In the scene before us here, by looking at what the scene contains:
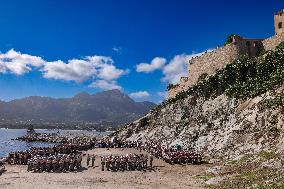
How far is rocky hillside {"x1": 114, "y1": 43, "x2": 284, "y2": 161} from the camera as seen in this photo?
40938 millimetres

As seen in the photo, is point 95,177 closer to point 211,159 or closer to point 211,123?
point 211,159

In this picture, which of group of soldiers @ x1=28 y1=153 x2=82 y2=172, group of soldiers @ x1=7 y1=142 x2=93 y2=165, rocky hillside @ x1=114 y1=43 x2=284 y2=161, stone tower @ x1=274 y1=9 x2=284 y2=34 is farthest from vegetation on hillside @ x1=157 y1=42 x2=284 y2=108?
group of soldiers @ x1=28 y1=153 x2=82 y2=172

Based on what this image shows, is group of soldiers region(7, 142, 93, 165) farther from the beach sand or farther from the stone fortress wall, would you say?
the stone fortress wall

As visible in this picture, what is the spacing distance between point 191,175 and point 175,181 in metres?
3.04

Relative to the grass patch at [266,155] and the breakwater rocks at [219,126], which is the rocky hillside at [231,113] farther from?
the grass patch at [266,155]

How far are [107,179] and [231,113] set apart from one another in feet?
80.6

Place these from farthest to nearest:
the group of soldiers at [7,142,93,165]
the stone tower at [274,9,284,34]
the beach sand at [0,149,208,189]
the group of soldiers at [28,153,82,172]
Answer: the stone tower at [274,9,284,34], the group of soldiers at [7,142,93,165], the group of soldiers at [28,153,82,172], the beach sand at [0,149,208,189]

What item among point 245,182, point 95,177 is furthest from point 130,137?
point 245,182

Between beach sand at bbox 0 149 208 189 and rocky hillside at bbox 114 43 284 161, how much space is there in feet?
24.3

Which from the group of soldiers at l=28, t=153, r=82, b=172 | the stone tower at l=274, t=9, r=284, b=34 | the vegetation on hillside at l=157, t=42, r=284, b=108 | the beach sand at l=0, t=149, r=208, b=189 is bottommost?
the beach sand at l=0, t=149, r=208, b=189

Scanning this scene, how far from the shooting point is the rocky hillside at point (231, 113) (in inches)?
1612

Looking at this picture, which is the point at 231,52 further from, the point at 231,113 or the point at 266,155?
the point at 266,155

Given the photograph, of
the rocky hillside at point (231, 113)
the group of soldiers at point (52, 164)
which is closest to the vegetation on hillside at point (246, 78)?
the rocky hillside at point (231, 113)

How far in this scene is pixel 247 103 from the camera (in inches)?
1943
